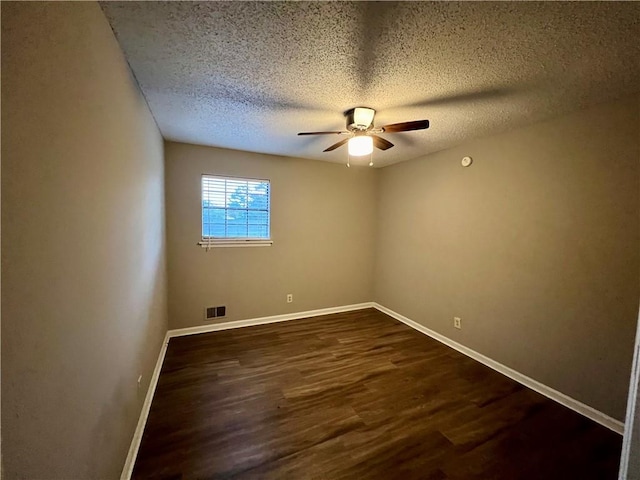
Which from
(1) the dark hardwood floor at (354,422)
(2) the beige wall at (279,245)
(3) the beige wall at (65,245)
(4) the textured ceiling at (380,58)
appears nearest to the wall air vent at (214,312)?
(2) the beige wall at (279,245)

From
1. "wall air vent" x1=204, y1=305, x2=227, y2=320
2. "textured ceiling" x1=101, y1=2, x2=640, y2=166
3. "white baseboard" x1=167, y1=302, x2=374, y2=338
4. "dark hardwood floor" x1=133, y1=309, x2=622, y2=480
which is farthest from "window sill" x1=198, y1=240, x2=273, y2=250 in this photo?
"textured ceiling" x1=101, y1=2, x2=640, y2=166

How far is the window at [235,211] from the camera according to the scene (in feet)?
11.2

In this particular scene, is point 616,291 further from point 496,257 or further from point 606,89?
point 606,89

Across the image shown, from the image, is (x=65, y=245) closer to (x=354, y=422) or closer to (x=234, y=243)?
(x=354, y=422)

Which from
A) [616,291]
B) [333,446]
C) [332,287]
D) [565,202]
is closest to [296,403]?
[333,446]

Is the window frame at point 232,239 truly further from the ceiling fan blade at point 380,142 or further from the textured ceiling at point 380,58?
the ceiling fan blade at point 380,142

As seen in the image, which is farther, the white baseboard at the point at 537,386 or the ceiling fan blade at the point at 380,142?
the ceiling fan blade at the point at 380,142

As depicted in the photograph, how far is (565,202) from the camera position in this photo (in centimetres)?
220

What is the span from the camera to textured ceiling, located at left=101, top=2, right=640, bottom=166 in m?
1.19

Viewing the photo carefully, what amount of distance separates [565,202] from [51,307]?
3.26 meters

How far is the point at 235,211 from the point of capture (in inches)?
141

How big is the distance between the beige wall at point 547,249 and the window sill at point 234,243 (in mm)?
2280

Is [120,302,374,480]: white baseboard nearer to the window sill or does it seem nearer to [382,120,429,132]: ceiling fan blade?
the window sill

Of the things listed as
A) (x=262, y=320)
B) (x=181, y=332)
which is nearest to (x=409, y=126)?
(x=262, y=320)
